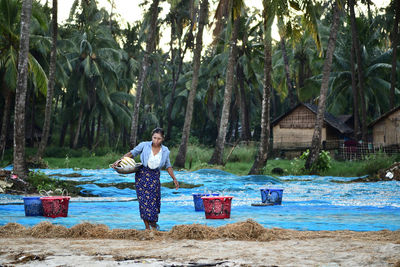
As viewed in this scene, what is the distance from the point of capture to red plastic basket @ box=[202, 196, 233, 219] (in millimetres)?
7789

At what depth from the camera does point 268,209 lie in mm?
9367

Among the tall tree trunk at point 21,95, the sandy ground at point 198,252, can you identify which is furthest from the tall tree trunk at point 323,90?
the sandy ground at point 198,252

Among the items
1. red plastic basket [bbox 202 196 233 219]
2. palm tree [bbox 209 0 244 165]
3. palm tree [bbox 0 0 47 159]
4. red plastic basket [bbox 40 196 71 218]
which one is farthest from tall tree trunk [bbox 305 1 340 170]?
red plastic basket [bbox 40 196 71 218]

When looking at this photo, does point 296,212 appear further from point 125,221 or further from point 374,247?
point 374,247

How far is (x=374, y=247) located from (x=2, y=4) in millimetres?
20361

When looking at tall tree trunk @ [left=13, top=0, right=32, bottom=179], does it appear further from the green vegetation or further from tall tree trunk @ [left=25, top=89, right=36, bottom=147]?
tall tree trunk @ [left=25, top=89, right=36, bottom=147]

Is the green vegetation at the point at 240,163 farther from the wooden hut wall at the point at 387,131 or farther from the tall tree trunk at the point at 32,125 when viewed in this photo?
the wooden hut wall at the point at 387,131

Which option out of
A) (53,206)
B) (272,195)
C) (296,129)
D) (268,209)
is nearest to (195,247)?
(53,206)

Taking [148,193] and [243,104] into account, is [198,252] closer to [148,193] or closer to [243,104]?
[148,193]

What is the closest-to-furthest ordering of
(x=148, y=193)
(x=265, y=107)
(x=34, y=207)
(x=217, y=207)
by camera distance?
1. (x=148, y=193)
2. (x=217, y=207)
3. (x=34, y=207)
4. (x=265, y=107)

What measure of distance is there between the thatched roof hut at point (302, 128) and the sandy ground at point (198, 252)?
2869 cm

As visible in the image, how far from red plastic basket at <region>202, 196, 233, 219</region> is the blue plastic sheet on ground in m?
0.12

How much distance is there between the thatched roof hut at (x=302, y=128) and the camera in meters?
34.1

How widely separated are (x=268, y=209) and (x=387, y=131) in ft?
73.9
